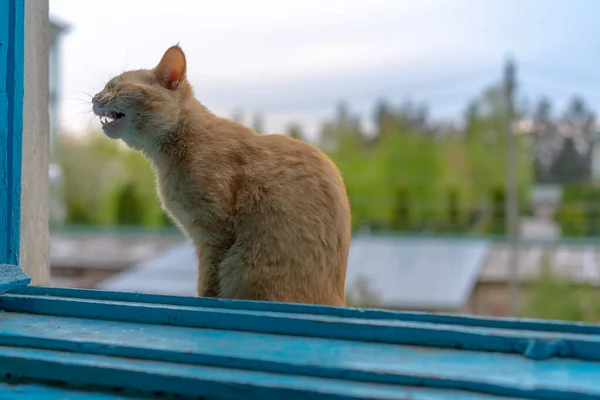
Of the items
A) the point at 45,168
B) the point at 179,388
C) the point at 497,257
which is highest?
the point at 45,168

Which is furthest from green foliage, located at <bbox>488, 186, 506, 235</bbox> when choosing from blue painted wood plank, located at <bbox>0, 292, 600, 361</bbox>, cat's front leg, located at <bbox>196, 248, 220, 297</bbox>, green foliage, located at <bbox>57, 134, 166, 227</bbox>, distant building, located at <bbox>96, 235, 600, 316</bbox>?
blue painted wood plank, located at <bbox>0, 292, 600, 361</bbox>

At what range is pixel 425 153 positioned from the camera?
12008mm

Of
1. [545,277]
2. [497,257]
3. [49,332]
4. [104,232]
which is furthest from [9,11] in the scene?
[104,232]

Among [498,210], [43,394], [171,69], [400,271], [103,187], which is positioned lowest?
[400,271]

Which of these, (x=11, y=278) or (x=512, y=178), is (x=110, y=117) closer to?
(x=11, y=278)

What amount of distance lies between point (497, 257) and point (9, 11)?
11.7m

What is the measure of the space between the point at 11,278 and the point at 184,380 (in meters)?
0.42

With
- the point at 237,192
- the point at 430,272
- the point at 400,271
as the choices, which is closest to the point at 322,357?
the point at 237,192

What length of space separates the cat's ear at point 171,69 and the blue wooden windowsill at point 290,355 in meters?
0.67

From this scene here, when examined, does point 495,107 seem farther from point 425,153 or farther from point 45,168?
point 45,168

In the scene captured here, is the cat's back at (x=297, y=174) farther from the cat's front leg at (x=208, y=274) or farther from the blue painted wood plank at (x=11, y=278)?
the blue painted wood plank at (x=11, y=278)

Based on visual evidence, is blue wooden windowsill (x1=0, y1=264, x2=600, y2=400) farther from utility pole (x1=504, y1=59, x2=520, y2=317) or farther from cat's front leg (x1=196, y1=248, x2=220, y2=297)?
utility pole (x1=504, y1=59, x2=520, y2=317)

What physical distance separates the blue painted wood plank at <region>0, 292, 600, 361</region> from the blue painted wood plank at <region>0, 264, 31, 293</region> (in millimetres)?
13

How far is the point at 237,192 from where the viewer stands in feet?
3.98
